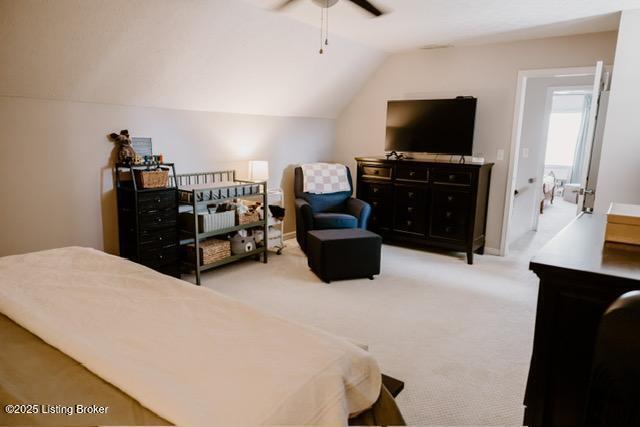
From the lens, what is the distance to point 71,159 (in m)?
3.22

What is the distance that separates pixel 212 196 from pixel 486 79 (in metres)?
3.36

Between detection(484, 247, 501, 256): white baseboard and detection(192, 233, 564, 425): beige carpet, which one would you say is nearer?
detection(192, 233, 564, 425): beige carpet

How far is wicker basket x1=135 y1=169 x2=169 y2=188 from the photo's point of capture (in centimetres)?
337

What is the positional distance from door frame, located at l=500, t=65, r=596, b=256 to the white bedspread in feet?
13.2

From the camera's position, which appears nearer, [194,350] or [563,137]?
[194,350]

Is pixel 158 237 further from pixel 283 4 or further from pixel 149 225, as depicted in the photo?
pixel 283 4

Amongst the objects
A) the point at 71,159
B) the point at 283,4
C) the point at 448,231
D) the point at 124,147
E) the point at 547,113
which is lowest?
the point at 448,231

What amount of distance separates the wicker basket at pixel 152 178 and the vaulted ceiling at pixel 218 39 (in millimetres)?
667

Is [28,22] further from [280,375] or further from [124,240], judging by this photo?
[280,375]

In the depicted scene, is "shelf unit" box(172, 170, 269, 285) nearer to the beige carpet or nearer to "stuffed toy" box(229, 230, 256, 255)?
"stuffed toy" box(229, 230, 256, 255)

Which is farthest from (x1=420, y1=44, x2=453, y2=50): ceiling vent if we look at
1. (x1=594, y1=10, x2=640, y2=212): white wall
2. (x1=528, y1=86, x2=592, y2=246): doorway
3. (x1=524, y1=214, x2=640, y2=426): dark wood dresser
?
(x1=528, y1=86, x2=592, y2=246): doorway

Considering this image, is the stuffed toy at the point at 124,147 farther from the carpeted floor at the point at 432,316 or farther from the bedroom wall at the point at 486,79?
the bedroom wall at the point at 486,79

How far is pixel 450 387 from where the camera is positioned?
2240mm

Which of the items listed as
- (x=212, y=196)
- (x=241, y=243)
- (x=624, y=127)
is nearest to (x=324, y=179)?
(x=241, y=243)
